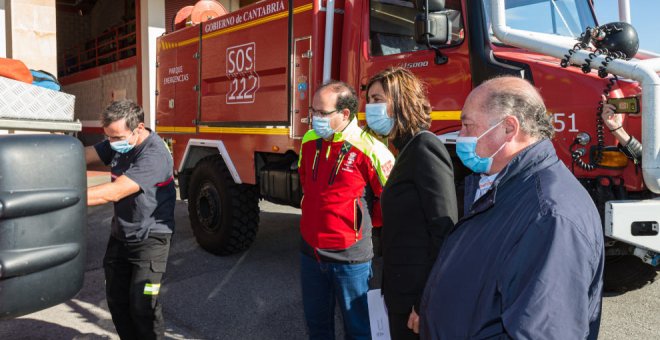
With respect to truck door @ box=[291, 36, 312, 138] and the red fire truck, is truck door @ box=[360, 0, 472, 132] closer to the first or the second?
the red fire truck

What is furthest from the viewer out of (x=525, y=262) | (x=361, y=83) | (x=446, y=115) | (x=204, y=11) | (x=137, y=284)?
(x=204, y=11)

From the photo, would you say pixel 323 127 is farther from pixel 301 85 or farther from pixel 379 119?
pixel 301 85

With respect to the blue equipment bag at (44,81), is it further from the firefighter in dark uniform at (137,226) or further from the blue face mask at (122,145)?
the blue face mask at (122,145)

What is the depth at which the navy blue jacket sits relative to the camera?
4.04ft

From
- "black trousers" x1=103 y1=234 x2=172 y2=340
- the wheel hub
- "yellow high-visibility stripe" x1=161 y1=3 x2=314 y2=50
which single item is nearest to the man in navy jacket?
"black trousers" x1=103 y1=234 x2=172 y2=340

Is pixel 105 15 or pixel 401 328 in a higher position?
pixel 105 15

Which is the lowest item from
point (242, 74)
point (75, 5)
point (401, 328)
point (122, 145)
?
point (401, 328)

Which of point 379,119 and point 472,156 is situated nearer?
point 472,156

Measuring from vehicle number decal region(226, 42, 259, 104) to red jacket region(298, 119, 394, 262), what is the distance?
2.59 meters

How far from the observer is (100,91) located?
56.0 feet

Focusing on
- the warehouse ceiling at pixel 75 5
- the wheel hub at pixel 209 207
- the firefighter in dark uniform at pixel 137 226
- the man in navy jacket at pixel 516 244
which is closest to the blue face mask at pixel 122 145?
the firefighter in dark uniform at pixel 137 226

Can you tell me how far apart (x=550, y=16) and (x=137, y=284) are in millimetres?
3312

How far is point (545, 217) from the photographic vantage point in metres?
1.28

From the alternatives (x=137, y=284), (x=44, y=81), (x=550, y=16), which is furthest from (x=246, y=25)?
(x=44, y=81)
